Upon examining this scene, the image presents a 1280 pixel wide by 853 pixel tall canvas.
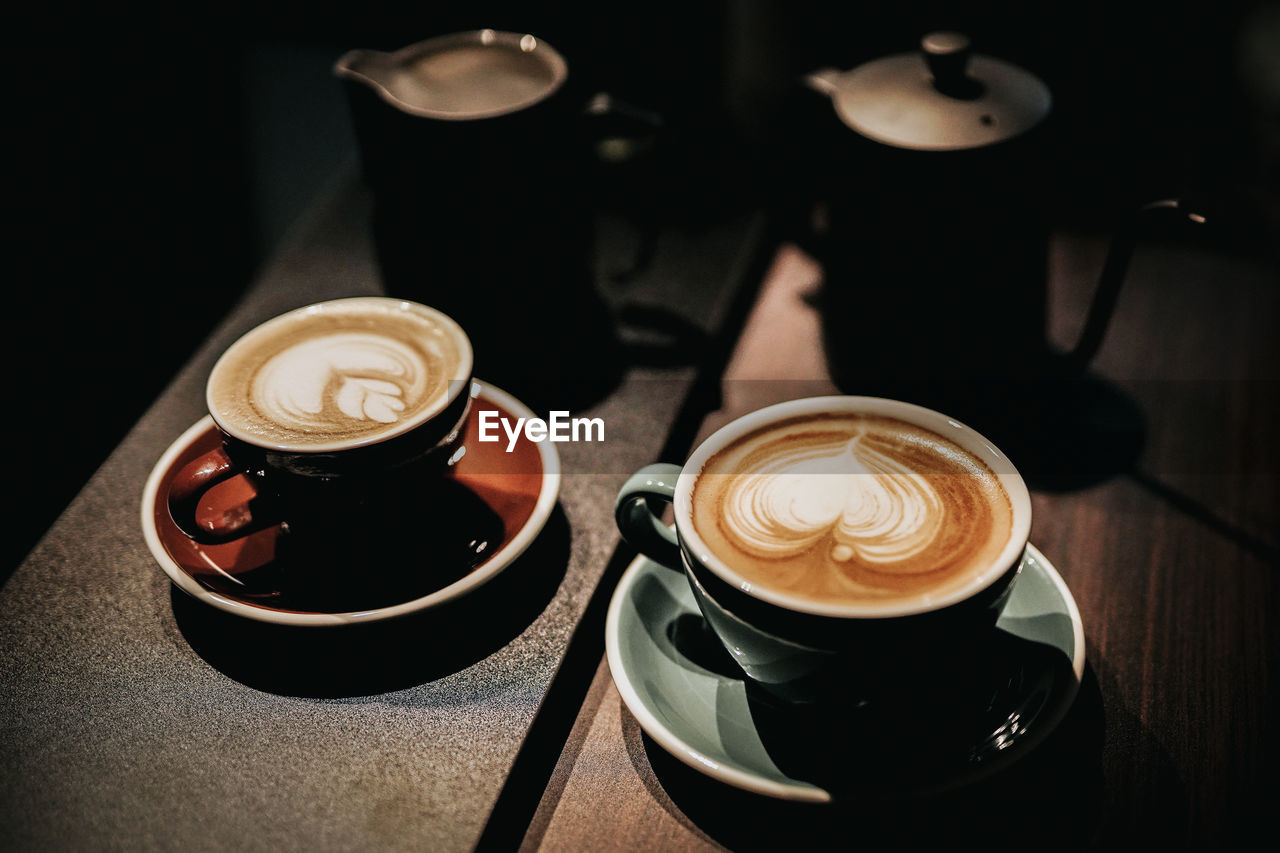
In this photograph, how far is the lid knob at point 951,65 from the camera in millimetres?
745

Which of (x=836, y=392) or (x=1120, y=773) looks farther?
(x=836, y=392)

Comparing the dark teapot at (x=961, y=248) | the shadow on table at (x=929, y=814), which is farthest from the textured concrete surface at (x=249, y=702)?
the dark teapot at (x=961, y=248)

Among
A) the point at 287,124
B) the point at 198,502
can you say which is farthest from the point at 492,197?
the point at 287,124

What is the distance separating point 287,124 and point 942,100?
3.69 feet

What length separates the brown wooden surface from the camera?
0.54 m

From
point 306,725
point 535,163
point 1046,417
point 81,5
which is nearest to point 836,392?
point 1046,417

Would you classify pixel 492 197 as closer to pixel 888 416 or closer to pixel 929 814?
pixel 888 416

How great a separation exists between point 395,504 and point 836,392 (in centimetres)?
39

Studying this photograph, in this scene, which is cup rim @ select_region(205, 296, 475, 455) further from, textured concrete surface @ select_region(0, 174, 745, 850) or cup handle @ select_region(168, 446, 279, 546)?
textured concrete surface @ select_region(0, 174, 745, 850)

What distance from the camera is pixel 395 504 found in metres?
0.62

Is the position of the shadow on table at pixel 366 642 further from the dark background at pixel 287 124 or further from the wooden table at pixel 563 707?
the dark background at pixel 287 124

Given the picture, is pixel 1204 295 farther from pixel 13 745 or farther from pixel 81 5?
pixel 81 5

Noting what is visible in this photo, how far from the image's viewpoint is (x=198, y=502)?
0.60 m

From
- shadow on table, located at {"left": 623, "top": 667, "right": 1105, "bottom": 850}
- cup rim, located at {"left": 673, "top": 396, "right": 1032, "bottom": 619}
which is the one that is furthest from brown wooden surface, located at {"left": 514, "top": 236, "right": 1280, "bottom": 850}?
cup rim, located at {"left": 673, "top": 396, "right": 1032, "bottom": 619}
